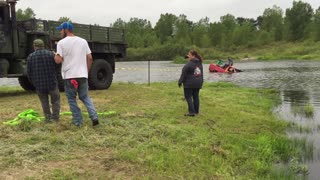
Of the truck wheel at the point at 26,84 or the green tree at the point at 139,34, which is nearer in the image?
the truck wheel at the point at 26,84

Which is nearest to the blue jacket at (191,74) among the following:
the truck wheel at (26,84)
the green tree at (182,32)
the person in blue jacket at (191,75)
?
the person in blue jacket at (191,75)

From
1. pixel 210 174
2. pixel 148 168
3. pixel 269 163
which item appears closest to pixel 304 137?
pixel 269 163

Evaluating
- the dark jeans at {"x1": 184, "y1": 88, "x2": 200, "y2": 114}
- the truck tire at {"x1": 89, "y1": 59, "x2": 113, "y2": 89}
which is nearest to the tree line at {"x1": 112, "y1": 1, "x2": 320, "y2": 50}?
the truck tire at {"x1": 89, "y1": 59, "x2": 113, "y2": 89}

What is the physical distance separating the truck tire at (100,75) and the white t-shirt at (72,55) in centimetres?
796

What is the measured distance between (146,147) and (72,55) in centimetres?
→ 206

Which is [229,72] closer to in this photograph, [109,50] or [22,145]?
[109,50]

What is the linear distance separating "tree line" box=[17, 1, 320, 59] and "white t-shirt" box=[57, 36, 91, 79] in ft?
284

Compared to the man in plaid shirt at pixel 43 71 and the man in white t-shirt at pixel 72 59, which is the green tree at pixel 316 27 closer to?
the man in plaid shirt at pixel 43 71

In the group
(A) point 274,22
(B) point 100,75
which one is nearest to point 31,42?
(B) point 100,75

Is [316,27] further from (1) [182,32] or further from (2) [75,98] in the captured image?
(2) [75,98]

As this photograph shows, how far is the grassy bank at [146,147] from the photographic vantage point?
588 cm

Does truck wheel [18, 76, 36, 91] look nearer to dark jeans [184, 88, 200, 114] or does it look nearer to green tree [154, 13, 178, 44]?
dark jeans [184, 88, 200, 114]

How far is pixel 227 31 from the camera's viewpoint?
123 metres

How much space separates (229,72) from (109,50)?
20780 mm
